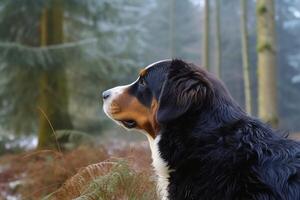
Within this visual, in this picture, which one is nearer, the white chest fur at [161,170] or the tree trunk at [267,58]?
the white chest fur at [161,170]

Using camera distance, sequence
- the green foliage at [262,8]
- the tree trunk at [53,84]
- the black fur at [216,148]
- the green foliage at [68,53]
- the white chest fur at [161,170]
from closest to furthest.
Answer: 1. the black fur at [216,148]
2. the white chest fur at [161,170]
3. the green foliage at [262,8]
4. the green foliage at [68,53]
5. the tree trunk at [53,84]

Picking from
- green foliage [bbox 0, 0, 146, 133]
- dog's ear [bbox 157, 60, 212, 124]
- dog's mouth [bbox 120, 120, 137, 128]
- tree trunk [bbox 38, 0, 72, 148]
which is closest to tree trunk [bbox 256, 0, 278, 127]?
dog's mouth [bbox 120, 120, 137, 128]

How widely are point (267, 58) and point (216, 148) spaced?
6.20m

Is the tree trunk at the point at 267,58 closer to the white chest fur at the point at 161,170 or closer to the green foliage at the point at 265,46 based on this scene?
the green foliage at the point at 265,46

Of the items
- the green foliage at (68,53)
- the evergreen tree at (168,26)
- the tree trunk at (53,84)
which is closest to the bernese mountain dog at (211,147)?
the green foliage at (68,53)

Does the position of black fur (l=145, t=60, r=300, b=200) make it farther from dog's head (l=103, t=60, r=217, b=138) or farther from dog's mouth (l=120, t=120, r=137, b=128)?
dog's mouth (l=120, t=120, r=137, b=128)

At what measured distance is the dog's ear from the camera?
3.54 m

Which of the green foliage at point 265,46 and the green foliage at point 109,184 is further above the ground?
the green foliage at point 265,46

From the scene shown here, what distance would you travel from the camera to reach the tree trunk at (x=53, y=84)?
13753mm

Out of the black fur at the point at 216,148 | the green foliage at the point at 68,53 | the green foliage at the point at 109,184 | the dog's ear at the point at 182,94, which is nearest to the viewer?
the black fur at the point at 216,148

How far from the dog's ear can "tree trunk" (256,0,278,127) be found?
5815 mm

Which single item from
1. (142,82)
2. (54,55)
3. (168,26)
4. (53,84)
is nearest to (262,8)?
(142,82)

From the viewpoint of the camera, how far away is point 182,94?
11.7 ft

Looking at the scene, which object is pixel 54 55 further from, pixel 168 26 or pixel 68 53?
pixel 168 26
